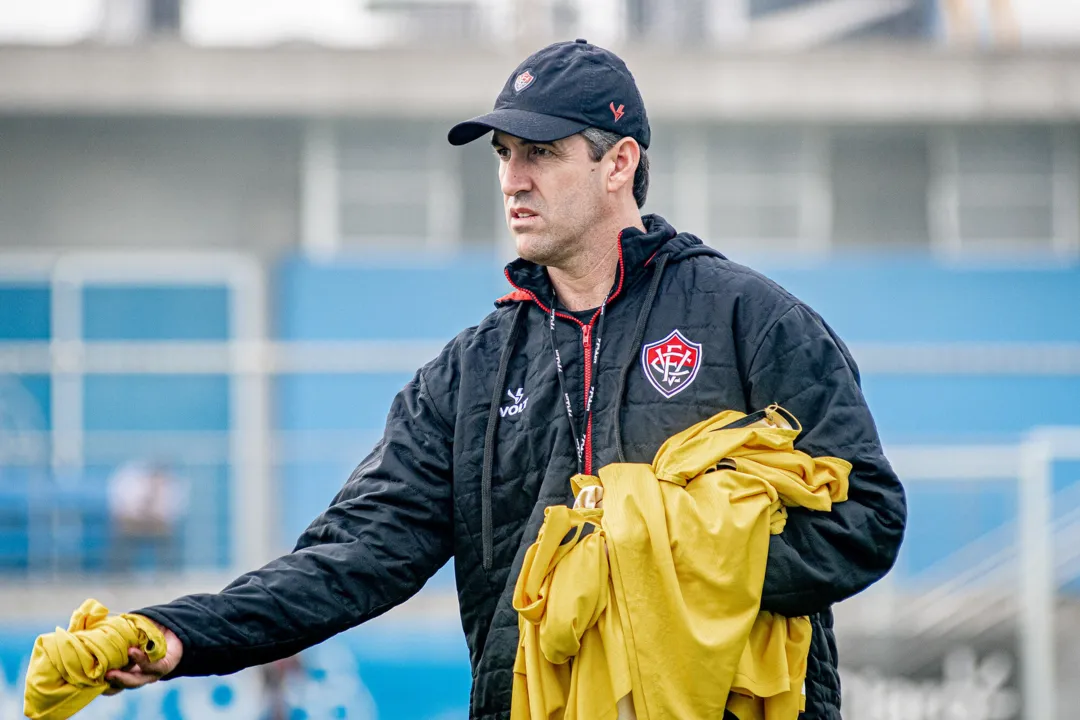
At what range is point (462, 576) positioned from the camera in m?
2.92

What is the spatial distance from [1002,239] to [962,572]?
312 inches

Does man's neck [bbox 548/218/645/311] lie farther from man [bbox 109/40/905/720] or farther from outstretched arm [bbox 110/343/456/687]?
outstretched arm [bbox 110/343/456/687]

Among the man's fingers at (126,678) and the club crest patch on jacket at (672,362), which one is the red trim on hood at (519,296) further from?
the man's fingers at (126,678)

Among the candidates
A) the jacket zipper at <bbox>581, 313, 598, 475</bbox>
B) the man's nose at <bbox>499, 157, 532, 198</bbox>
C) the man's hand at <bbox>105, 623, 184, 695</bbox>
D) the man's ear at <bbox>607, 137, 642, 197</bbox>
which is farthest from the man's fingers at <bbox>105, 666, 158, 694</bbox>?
the man's ear at <bbox>607, 137, 642, 197</bbox>

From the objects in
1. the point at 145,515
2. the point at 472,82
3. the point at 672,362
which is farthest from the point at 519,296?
the point at 472,82

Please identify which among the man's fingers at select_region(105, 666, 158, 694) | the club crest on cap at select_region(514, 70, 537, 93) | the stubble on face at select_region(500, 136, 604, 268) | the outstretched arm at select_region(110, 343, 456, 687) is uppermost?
the club crest on cap at select_region(514, 70, 537, 93)

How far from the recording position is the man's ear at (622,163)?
2924mm

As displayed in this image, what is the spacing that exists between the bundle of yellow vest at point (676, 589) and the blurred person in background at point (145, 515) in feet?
27.5

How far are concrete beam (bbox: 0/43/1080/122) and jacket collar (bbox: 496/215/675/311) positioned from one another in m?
12.9

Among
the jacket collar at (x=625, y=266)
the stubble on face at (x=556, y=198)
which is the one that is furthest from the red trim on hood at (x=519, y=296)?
the stubble on face at (x=556, y=198)

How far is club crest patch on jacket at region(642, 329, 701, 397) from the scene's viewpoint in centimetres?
272

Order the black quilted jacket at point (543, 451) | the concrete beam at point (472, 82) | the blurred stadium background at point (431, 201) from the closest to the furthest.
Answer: the black quilted jacket at point (543, 451) → the blurred stadium background at point (431, 201) → the concrete beam at point (472, 82)

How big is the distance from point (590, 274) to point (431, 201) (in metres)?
14.1

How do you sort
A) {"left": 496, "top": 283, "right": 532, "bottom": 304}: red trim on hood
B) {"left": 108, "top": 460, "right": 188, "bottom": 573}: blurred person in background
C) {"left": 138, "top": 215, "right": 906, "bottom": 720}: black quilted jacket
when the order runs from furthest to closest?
{"left": 108, "top": 460, "right": 188, "bottom": 573}: blurred person in background → {"left": 496, "top": 283, "right": 532, "bottom": 304}: red trim on hood → {"left": 138, "top": 215, "right": 906, "bottom": 720}: black quilted jacket
